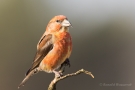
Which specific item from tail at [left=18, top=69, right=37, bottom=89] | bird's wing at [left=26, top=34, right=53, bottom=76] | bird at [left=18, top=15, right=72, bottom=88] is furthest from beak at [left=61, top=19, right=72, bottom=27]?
tail at [left=18, top=69, right=37, bottom=89]

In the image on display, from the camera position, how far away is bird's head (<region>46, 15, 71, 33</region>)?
1505 millimetres

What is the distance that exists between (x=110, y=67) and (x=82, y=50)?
0.24 metres

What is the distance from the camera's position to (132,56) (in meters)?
2.07

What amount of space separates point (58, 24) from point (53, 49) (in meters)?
0.13

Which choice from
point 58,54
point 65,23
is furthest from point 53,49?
point 65,23

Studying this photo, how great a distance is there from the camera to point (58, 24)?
1586mm

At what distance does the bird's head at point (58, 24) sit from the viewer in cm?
151

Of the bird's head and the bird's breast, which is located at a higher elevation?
the bird's head

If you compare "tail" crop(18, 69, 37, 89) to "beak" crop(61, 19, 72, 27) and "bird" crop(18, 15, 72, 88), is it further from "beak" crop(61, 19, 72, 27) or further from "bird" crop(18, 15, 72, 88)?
"beak" crop(61, 19, 72, 27)

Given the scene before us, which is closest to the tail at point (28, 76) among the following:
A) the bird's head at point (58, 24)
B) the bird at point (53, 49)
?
the bird at point (53, 49)

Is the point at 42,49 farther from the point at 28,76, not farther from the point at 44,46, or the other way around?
the point at 28,76

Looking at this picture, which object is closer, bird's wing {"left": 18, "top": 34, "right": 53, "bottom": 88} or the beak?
the beak

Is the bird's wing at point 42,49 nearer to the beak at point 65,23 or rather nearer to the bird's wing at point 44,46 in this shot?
→ the bird's wing at point 44,46

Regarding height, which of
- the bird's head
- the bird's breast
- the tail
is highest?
the bird's head
